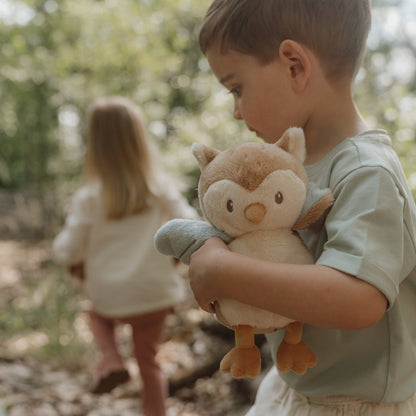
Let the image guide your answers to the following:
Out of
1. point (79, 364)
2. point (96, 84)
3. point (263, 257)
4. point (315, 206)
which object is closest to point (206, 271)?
point (263, 257)

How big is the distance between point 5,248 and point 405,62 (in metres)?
6.16

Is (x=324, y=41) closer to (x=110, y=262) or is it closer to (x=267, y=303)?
(x=267, y=303)

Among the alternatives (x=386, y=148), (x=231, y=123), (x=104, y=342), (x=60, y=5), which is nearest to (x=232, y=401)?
(x=104, y=342)

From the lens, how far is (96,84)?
412 centimetres

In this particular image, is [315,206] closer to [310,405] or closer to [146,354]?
[310,405]

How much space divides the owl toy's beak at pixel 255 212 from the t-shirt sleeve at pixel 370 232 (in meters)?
0.11

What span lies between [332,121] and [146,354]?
233 centimetres

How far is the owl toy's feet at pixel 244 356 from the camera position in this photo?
803 millimetres

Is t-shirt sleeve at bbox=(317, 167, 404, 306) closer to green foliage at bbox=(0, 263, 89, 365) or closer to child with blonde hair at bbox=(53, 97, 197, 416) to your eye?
child with blonde hair at bbox=(53, 97, 197, 416)

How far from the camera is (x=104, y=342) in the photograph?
2.99 metres

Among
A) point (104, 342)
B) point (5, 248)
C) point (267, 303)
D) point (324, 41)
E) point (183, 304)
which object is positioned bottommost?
point (5, 248)

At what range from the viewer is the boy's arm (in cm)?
68

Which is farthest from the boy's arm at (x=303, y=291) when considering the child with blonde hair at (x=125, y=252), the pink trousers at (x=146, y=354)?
the pink trousers at (x=146, y=354)

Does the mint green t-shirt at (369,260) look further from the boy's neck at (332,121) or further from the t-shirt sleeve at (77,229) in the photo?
the t-shirt sleeve at (77,229)
